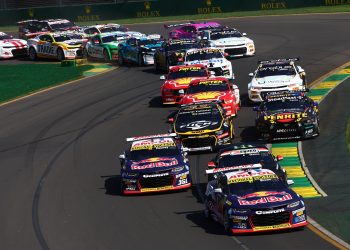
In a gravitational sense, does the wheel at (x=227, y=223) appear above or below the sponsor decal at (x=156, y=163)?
below

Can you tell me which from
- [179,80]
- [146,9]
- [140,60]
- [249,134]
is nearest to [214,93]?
[249,134]

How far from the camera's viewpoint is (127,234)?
20.5 m

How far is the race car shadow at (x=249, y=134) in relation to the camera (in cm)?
3072

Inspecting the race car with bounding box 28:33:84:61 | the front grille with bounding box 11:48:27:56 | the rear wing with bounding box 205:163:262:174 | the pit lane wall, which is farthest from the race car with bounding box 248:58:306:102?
the pit lane wall

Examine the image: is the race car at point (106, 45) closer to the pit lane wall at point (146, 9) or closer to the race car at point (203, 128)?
the pit lane wall at point (146, 9)

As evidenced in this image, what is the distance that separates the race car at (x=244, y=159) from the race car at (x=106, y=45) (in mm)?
29792

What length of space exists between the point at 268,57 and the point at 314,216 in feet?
93.4

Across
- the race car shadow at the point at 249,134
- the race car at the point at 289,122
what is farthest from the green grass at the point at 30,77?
the race car at the point at 289,122

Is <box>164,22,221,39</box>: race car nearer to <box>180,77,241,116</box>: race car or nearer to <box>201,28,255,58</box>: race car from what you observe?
<box>201,28,255,58</box>: race car

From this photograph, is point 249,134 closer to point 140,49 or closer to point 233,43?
point 233,43

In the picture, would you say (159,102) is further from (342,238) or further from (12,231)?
(342,238)

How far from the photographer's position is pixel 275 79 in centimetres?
3606

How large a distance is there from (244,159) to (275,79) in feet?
43.1

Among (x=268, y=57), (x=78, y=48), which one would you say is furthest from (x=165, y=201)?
(x=78, y=48)
